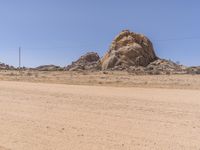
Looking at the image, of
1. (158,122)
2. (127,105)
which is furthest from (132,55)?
(158,122)

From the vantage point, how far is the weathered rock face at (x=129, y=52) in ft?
196

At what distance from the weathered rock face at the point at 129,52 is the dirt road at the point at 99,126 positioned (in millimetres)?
42684

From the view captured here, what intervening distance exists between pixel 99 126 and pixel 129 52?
50654 mm

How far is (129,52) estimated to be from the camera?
60562 mm

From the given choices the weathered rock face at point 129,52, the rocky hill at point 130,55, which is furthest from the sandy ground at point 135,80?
the weathered rock face at point 129,52

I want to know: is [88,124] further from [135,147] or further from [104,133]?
[135,147]

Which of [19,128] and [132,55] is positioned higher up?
[132,55]

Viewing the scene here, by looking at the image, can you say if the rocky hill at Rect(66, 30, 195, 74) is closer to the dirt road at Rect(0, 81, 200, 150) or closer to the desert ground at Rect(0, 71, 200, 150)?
the desert ground at Rect(0, 71, 200, 150)

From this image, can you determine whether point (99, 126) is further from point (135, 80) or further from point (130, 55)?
point (130, 55)

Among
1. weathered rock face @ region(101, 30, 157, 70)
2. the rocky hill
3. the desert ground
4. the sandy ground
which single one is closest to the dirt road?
the desert ground

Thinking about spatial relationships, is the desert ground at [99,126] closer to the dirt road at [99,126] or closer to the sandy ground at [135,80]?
the dirt road at [99,126]

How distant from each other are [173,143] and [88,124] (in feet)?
9.64

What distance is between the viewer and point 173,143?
8.44 meters

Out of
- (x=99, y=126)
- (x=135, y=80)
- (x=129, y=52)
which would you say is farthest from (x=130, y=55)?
(x=99, y=126)
